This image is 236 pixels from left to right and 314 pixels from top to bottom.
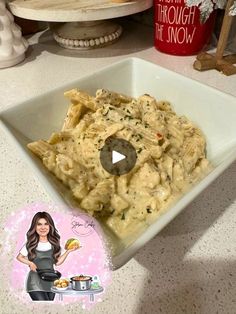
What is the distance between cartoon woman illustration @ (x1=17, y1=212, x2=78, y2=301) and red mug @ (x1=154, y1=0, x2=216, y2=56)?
2.24 ft

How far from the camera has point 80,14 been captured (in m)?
0.83

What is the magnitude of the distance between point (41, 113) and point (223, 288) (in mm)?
365

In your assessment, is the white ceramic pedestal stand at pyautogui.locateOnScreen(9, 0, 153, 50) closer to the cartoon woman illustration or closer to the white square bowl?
the white square bowl

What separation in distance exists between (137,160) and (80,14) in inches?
21.4

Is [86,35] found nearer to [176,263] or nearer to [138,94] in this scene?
[138,94]

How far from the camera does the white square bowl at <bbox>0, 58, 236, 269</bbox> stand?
1.60ft

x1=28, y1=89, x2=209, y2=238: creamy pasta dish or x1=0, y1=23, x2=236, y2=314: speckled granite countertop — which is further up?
x1=28, y1=89, x2=209, y2=238: creamy pasta dish

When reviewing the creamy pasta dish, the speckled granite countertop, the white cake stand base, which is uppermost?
the creamy pasta dish

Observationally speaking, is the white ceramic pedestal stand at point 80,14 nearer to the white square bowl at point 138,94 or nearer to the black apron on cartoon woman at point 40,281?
the white square bowl at point 138,94

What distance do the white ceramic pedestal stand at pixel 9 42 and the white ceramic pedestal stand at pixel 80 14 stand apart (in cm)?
3

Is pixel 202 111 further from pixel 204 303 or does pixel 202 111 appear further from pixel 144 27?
pixel 144 27
